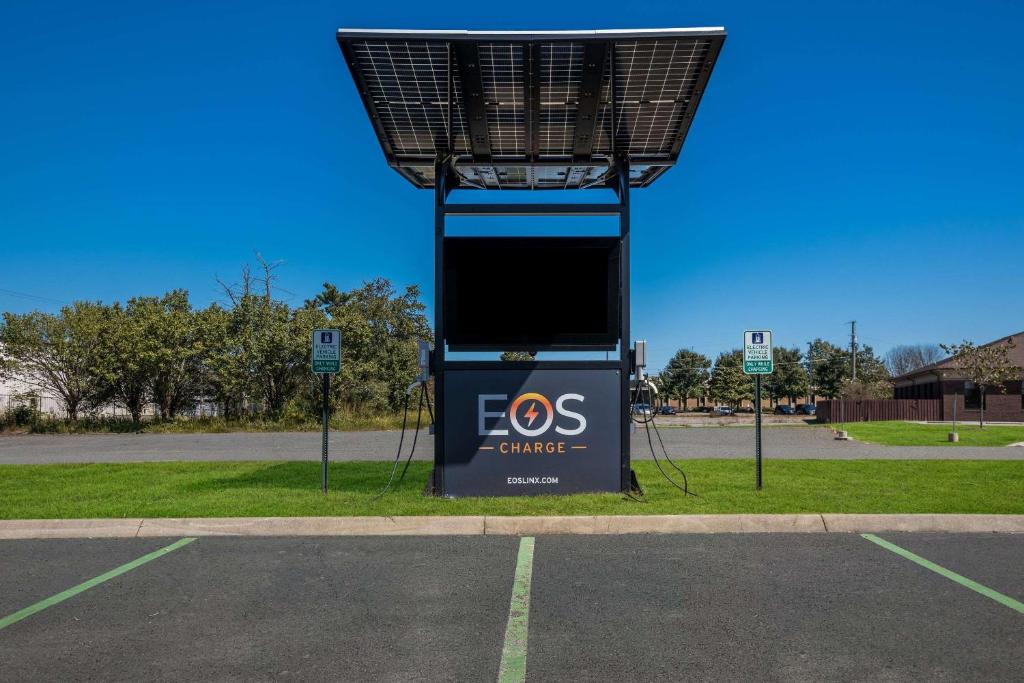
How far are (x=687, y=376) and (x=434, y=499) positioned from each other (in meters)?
98.1

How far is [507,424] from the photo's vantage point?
891 cm

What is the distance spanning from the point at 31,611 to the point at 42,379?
32.4 meters

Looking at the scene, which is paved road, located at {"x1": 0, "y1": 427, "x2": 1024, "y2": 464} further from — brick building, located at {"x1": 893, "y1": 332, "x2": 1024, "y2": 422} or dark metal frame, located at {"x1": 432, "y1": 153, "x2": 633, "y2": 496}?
brick building, located at {"x1": 893, "y1": 332, "x2": 1024, "y2": 422}

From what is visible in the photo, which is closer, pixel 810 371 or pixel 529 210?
pixel 529 210

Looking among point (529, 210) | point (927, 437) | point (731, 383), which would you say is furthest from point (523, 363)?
point (731, 383)

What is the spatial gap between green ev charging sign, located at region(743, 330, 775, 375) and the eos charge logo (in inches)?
103

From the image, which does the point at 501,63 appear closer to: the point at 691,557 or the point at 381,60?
the point at 381,60

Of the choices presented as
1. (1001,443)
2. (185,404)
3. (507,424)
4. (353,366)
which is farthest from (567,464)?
(185,404)

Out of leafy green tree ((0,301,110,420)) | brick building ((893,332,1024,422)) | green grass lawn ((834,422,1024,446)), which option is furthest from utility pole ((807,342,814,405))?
leafy green tree ((0,301,110,420))

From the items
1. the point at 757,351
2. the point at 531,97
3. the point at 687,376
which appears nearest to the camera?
the point at 531,97

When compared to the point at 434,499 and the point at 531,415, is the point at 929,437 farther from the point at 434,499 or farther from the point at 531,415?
the point at 434,499

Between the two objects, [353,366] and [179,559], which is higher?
[353,366]

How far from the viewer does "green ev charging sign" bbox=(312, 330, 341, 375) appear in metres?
9.59

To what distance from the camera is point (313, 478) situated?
11.5m
